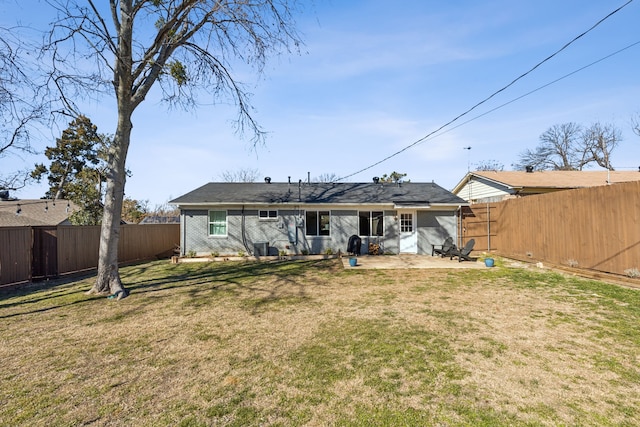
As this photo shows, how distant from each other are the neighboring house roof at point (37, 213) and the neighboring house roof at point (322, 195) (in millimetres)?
12458

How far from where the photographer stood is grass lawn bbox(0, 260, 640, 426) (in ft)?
9.50

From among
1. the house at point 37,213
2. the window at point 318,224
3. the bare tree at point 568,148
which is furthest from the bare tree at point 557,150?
the house at point 37,213

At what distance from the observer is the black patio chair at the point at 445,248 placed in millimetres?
12952

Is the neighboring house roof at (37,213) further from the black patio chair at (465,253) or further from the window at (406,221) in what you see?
the black patio chair at (465,253)

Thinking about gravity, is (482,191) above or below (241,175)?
below

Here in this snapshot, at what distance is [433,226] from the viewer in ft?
48.6

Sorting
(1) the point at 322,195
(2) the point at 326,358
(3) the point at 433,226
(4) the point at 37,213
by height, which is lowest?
(2) the point at 326,358

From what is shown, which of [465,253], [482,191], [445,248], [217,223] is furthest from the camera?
[482,191]

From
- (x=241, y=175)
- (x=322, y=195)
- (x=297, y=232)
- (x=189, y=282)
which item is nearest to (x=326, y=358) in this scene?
(x=189, y=282)

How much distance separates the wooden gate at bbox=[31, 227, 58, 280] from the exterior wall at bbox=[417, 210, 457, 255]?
14393 mm

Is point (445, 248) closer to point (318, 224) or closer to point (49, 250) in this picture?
point (318, 224)

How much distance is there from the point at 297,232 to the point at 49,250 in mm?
9154

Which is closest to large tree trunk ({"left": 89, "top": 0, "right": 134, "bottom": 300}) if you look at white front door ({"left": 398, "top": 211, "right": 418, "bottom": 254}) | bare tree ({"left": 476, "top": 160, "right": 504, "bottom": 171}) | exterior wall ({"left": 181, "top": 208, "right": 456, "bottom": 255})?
exterior wall ({"left": 181, "top": 208, "right": 456, "bottom": 255})

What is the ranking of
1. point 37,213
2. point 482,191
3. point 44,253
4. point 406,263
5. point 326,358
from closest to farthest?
point 326,358 → point 44,253 → point 406,263 → point 482,191 → point 37,213
